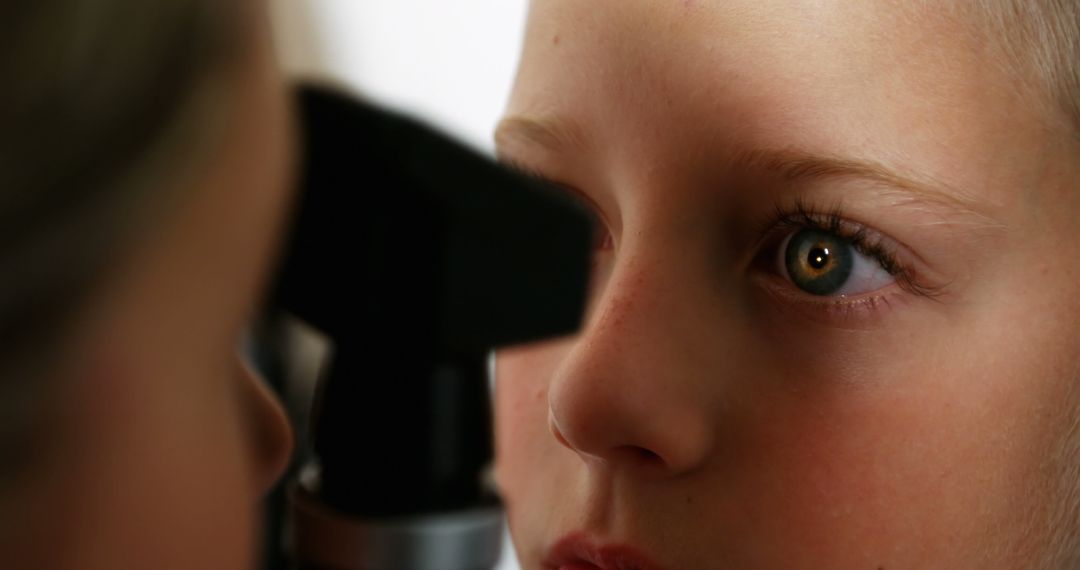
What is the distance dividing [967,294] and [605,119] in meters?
0.14

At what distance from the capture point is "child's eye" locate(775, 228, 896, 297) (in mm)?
481

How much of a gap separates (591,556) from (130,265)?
31cm

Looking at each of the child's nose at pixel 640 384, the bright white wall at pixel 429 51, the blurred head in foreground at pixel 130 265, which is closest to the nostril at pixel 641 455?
the child's nose at pixel 640 384

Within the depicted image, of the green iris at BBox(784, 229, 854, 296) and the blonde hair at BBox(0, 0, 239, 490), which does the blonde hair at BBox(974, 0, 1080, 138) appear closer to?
the green iris at BBox(784, 229, 854, 296)

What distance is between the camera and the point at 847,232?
476 mm

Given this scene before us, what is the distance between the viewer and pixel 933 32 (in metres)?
0.44

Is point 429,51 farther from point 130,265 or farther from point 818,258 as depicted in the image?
point 130,265

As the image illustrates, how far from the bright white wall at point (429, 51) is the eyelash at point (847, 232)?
1.00ft

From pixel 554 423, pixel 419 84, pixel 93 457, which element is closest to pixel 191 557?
pixel 93 457

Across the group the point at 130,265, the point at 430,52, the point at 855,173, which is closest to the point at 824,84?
the point at 855,173

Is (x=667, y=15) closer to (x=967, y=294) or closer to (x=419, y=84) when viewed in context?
(x=967, y=294)

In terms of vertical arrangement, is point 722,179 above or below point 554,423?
above

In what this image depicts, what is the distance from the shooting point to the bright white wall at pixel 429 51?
2.53 ft

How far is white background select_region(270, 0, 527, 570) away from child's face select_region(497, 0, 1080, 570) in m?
0.30
